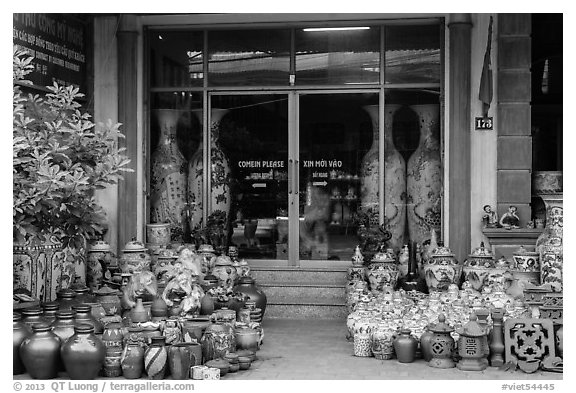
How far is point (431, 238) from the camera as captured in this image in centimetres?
766

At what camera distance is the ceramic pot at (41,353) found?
4.94 m

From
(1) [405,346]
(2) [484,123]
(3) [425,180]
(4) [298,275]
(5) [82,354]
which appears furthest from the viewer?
(3) [425,180]

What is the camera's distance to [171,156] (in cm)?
833

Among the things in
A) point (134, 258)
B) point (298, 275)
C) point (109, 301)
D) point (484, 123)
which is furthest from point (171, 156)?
point (484, 123)

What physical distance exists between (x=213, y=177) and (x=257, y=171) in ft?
1.58

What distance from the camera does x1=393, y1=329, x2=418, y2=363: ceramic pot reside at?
5.53 meters

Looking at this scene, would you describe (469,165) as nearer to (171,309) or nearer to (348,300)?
(348,300)

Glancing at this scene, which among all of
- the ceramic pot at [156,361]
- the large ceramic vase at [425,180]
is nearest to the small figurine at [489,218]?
the large ceramic vase at [425,180]

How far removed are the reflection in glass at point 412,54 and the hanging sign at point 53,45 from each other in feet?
10.2

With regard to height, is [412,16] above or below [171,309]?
above

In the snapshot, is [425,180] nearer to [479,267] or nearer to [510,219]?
[510,219]

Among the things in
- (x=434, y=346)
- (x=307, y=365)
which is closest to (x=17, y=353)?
(x=307, y=365)

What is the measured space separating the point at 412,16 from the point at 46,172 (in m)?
4.20

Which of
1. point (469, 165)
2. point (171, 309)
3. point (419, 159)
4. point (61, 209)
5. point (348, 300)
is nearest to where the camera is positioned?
point (61, 209)
